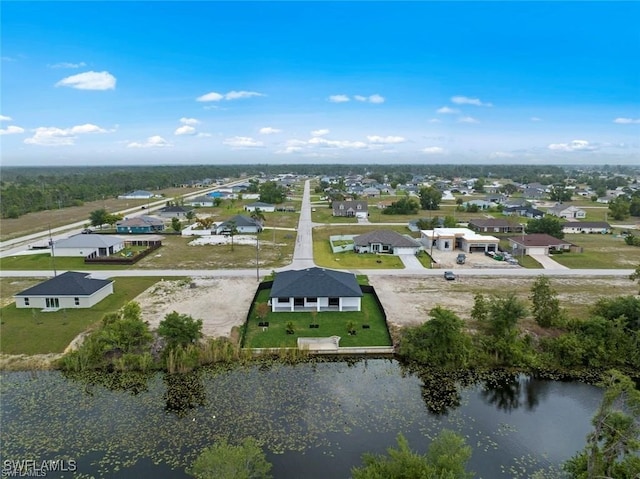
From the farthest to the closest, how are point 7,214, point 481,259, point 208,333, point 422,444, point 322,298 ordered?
point 7,214, point 481,259, point 322,298, point 208,333, point 422,444

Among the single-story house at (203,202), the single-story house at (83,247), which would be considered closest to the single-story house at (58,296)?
the single-story house at (83,247)

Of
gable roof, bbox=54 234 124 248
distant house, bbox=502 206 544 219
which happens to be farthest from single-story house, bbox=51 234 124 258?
distant house, bbox=502 206 544 219

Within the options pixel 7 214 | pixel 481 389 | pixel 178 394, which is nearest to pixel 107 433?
pixel 178 394

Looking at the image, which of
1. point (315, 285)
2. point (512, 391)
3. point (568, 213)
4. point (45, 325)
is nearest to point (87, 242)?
point (45, 325)

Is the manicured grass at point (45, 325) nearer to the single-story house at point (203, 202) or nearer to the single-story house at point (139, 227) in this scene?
the single-story house at point (139, 227)

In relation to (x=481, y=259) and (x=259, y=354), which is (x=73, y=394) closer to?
(x=259, y=354)

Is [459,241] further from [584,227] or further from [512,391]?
[512,391]

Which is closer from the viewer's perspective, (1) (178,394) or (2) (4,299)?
(1) (178,394)
